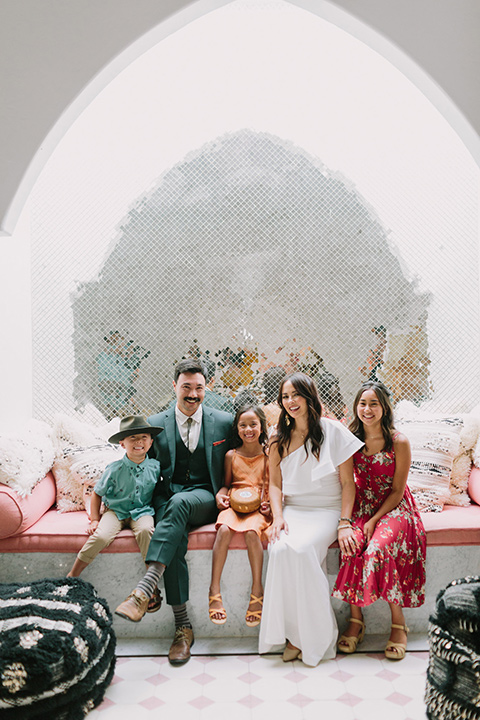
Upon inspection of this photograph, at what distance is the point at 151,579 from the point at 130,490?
55 cm

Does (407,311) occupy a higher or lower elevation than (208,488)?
higher

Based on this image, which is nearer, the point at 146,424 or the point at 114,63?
the point at 114,63

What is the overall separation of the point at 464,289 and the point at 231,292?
1.61 meters

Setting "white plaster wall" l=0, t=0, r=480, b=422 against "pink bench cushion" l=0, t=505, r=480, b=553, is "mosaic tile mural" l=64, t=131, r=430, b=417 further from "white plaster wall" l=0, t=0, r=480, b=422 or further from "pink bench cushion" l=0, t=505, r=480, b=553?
"white plaster wall" l=0, t=0, r=480, b=422

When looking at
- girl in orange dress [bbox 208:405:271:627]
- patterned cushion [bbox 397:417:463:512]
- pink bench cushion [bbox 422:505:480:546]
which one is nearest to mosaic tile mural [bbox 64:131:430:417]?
patterned cushion [bbox 397:417:463:512]

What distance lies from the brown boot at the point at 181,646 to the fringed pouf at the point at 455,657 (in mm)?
1177

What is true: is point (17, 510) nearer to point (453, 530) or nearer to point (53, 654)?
point (53, 654)

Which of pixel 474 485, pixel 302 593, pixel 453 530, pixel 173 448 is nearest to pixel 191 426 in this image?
pixel 173 448

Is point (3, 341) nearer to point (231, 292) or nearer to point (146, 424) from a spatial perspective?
point (146, 424)

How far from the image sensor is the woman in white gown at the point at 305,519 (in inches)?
119

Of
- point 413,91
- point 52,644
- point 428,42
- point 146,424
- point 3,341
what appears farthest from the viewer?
point 413,91

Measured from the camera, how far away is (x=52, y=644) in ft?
8.18

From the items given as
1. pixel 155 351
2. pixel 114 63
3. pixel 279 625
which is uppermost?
pixel 114 63

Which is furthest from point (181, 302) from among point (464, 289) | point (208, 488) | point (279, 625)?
point (279, 625)
